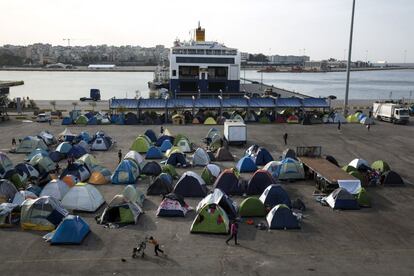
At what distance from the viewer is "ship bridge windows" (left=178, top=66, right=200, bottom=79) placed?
69.7 m

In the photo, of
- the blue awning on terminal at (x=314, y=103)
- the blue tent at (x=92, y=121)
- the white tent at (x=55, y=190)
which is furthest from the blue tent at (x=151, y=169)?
the blue awning on terminal at (x=314, y=103)

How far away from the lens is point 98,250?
1506 centimetres

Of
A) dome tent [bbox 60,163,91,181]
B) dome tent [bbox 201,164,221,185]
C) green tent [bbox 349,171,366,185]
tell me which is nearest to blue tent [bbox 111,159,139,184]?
dome tent [bbox 60,163,91,181]

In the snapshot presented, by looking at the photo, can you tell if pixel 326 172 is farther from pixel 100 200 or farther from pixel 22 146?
pixel 22 146

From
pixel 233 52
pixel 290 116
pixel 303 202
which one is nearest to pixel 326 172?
pixel 303 202

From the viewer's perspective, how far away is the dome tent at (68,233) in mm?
15477

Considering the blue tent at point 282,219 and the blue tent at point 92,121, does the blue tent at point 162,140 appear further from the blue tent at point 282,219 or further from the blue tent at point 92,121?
the blue tent at point 282,219

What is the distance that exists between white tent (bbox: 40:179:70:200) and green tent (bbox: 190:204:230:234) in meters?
7.11

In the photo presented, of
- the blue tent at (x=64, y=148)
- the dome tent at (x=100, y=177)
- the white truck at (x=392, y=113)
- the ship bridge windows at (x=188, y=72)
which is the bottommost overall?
the dome tent at (x=100, y=177)

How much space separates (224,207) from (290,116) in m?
29.5

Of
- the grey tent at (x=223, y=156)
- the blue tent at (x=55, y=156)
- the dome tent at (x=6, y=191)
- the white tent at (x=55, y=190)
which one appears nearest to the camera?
the dome tent at (x=6, y=191)

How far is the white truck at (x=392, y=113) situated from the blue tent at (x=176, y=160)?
94.1 feet

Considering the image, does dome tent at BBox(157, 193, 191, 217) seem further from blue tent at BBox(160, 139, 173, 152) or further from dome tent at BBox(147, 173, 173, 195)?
blue tent at BBox(160, 139, 173, 152)

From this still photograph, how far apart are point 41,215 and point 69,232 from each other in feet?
6.62
